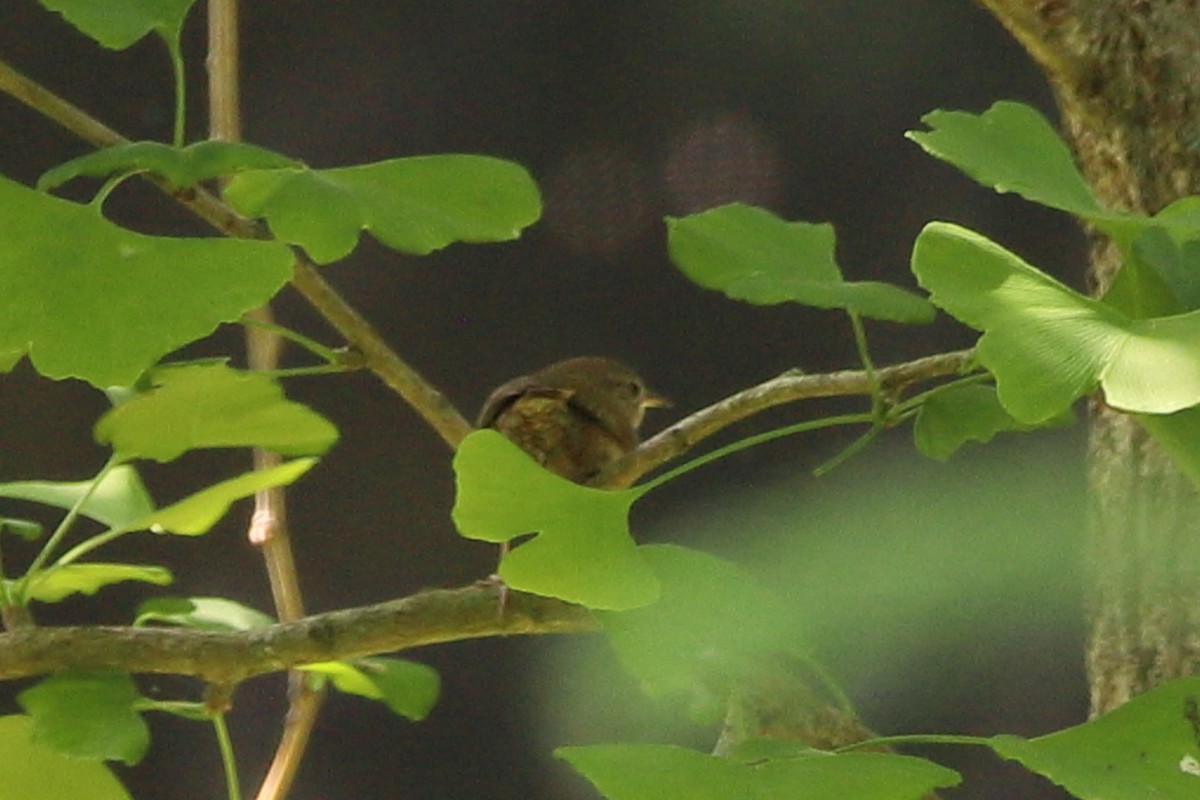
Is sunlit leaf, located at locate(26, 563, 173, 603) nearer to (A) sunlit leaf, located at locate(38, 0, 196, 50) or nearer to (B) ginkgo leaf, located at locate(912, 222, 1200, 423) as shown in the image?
(A) sunlit leaf, located at locate(38, 0, 196, 50)

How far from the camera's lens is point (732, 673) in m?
0.63

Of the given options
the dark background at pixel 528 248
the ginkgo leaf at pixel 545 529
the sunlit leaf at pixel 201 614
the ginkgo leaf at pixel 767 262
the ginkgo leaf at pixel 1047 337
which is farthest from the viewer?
the dark background at pixel 528 248

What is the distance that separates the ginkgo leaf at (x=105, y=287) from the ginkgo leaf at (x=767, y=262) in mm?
220

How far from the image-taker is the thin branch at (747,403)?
732 millimetres

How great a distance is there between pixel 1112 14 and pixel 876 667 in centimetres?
60

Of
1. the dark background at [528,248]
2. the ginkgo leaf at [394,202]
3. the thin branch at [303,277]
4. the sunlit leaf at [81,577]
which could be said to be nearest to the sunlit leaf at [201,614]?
the sunlit leaf at [81,577]

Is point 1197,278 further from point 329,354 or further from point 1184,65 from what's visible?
point 329,354

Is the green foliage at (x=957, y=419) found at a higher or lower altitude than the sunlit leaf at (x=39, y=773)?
higher

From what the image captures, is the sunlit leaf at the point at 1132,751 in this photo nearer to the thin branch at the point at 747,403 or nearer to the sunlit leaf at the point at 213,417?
the thin branch at the point at 747,403

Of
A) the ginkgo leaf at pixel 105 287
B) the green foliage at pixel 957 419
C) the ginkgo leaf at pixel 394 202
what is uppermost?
the ginkgo leaf at pixel 394 202

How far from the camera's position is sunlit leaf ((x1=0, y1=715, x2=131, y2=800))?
2.51 feet

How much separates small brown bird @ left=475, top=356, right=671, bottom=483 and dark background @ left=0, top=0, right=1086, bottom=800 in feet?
1.96

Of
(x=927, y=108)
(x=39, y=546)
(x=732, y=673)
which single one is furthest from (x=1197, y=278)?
(x=39, y=546)

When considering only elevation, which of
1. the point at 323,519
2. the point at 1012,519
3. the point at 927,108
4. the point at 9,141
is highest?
the point at 9,141
